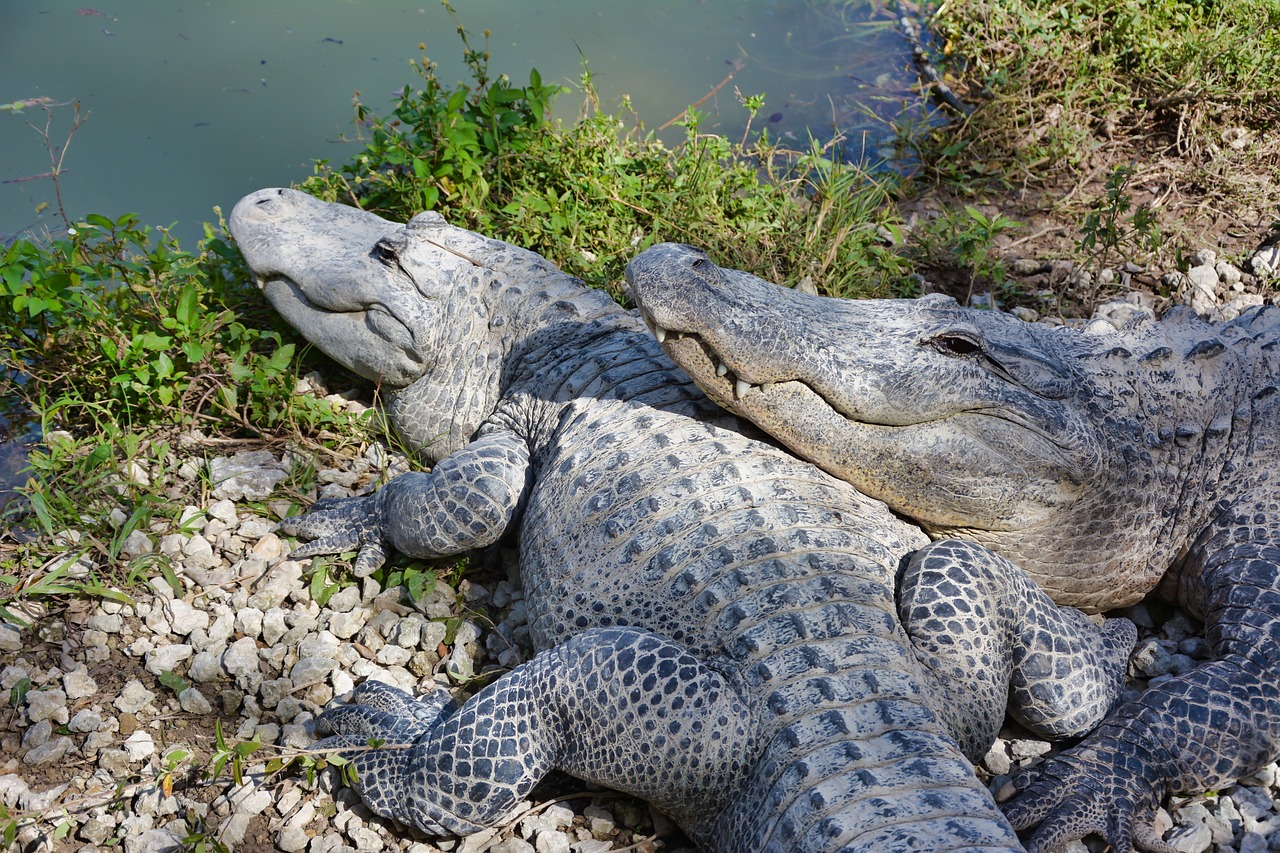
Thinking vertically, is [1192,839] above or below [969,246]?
below

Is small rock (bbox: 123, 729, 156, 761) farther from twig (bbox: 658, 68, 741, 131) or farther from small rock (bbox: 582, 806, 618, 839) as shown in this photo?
twig (bbox: 658, 68, 741, 131)

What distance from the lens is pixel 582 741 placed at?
112 inches

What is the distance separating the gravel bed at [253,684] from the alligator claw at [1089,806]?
115mm

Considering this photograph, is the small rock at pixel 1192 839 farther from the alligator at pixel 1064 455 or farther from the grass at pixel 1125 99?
the grass at pixel 1125 99

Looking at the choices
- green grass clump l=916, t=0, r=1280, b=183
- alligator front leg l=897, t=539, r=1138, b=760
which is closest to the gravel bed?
alligator front leg l=897, t=539, r=1138, b=760

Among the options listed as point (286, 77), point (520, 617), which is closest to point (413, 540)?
point (520, 617)

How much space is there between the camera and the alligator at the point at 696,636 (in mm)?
2549

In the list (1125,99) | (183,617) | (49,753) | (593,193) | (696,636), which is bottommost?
(49,753)

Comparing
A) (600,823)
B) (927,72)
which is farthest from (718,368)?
(927,72)

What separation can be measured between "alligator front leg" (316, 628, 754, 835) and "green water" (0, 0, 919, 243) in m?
3.53

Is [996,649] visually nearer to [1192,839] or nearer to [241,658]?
[1192,839]

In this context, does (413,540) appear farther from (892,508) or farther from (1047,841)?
(1047,841)

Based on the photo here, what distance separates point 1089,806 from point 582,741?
1.45m

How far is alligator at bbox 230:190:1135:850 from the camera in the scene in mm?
2549
